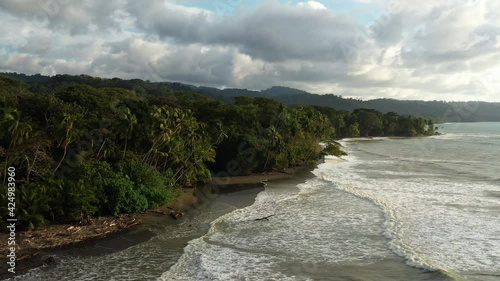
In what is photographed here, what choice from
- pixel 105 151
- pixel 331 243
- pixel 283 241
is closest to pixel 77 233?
pixel 105 151

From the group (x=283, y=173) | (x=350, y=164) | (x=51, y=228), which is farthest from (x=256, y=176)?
(x=51, y=228)

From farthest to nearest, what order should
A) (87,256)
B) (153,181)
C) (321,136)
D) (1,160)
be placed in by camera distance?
(321,136), (153,181), (1,160), (87,256)

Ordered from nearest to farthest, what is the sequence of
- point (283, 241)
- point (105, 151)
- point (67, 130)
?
point (283, 241), point (67, 130), point (105, 151)

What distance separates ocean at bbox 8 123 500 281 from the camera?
15383 millimetres

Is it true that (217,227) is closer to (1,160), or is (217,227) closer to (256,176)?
(1,160)

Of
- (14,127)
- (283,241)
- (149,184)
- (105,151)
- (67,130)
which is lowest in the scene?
(283,241)

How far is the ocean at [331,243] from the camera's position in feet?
50.5

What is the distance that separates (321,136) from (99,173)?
131ft

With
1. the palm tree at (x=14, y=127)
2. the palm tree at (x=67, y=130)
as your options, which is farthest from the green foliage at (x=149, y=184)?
the palm tree at (x=14, y=127)

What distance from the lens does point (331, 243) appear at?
19.4 metres

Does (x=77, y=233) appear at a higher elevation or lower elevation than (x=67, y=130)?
lower

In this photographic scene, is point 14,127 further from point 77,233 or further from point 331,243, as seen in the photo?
point 331,243

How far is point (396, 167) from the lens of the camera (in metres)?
51.7

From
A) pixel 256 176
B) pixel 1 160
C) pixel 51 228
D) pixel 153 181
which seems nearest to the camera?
pixel 51 228
